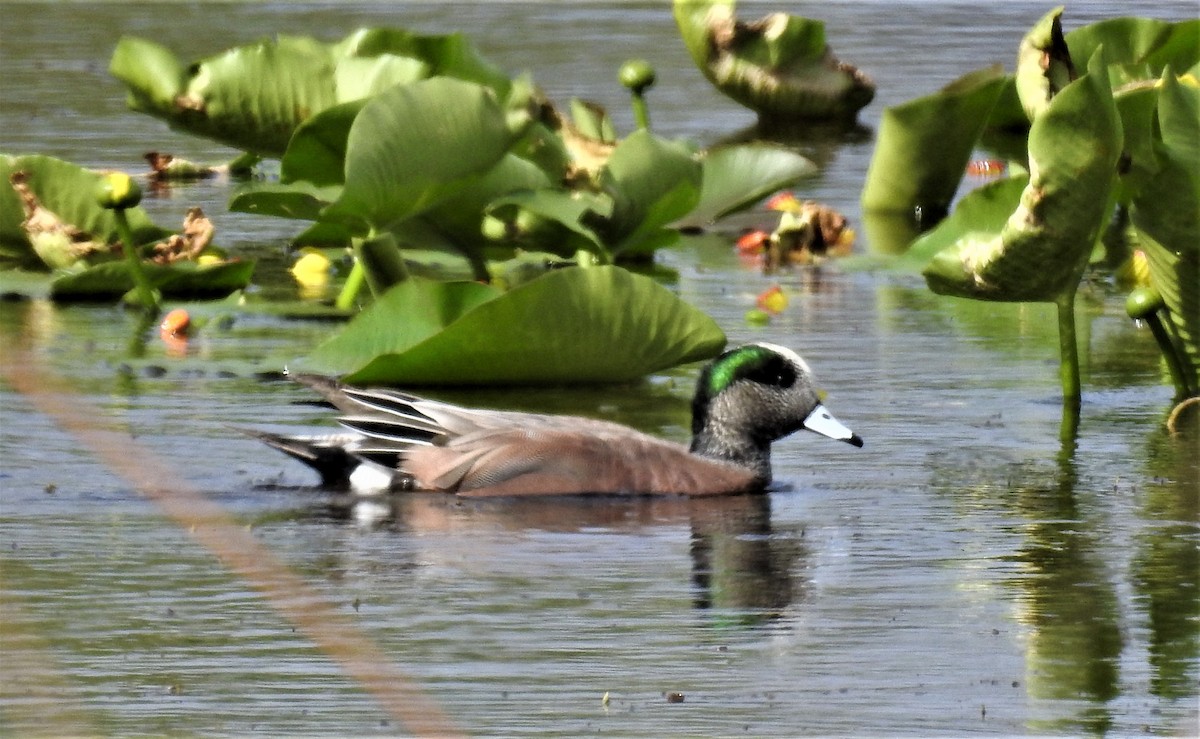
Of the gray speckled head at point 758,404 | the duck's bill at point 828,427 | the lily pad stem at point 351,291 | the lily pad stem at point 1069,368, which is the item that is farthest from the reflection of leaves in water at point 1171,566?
the lily pad stem at point 351,291

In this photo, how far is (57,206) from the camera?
8438 millimetres

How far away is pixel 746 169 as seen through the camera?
360 inches

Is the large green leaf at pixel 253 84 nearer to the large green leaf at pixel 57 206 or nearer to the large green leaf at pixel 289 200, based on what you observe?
the large green leaf at pixel 57 206

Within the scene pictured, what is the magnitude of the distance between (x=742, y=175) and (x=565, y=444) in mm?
3570

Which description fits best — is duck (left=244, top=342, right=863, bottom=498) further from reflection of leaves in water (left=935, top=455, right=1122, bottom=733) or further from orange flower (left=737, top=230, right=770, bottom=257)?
orange flower (left=737, top=230, right=770, bottom=257)

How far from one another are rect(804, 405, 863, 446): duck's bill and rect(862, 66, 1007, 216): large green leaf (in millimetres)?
3212

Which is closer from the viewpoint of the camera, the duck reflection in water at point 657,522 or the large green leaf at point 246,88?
the duck reflection in water at point 657,522

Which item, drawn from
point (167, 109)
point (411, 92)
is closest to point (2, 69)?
point (167, 109)

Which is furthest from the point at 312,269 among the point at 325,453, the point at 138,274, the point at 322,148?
the point at 325,453

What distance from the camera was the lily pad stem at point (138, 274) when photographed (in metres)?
7.72

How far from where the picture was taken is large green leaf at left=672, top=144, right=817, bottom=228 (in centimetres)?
895

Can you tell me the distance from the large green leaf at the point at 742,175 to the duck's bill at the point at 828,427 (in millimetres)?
2867

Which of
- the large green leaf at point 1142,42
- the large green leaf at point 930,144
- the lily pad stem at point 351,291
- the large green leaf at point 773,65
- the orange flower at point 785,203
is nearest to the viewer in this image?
the lily pad stem at point 351,291

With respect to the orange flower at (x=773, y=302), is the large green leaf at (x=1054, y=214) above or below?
above
